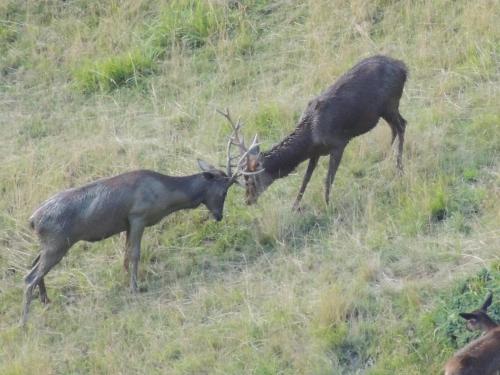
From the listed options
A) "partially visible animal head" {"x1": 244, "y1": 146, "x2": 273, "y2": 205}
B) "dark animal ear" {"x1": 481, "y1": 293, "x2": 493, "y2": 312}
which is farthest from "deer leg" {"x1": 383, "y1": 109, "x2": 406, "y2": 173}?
"dark animal ear" {"x1": 481, "y1": 293, "x2": 493, "y2": 312}

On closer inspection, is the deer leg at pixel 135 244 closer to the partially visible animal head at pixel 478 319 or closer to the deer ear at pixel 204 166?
the deer ear at pixel 204 166

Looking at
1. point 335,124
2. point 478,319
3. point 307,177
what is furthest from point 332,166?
point 478,319

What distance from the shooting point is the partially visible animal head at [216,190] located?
1335 cm

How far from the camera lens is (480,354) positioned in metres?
9.98

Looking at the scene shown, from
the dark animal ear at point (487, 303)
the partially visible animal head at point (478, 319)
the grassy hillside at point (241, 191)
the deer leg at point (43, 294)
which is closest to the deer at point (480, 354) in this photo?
the partially visible animal head at point (478, 319)

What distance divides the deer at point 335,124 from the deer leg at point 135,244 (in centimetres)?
130

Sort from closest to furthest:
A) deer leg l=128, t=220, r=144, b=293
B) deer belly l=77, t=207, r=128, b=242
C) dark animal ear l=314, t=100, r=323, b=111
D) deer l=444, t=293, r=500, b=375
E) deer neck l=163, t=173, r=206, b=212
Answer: deer l=444, t=293, r=500, b=375 < deer belly l=77, t=207, r=128, b=242 < deer leg l=128, t=220, r=144, b=293 < deer neck l=163, t=173, r=206, b=212 < dark animal ear l=314, t=100, r=323, b=111

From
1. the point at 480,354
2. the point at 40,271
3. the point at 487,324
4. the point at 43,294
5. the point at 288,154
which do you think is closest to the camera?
the point at 480,354

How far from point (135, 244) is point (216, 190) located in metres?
1.06

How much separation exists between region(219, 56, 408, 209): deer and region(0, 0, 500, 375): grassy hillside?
260 mm

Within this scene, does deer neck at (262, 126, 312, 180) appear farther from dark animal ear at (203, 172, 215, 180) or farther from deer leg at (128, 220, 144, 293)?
deer leg at (128, 220, 144, 293)

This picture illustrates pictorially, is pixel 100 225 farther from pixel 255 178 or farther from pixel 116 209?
pixel 255 178

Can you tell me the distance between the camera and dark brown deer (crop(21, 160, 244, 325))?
12578 mm

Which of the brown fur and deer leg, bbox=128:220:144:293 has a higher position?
the brown fur
